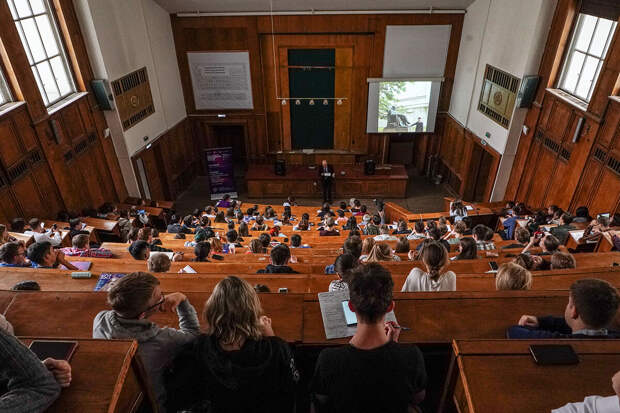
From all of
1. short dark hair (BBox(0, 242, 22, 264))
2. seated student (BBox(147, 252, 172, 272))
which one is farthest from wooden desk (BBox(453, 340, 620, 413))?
short dark hair (BBox(0, 242, 22, 264))

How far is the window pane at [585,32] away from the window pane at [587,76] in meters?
0.28

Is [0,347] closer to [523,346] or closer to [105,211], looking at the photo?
[523,346]

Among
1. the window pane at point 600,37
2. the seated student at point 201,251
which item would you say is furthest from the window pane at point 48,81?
the window pane at point 600,37

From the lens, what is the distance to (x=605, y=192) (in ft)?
19.1

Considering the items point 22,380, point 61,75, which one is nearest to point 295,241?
point 22,380

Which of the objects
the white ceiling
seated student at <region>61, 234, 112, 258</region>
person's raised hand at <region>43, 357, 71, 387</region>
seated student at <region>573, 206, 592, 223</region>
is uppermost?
the white ceiling

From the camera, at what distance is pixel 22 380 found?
1.36 metres

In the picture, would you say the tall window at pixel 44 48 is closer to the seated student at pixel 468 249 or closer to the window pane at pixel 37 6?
the window pane at pixel 37 6

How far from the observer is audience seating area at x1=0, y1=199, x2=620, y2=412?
1.64 metres

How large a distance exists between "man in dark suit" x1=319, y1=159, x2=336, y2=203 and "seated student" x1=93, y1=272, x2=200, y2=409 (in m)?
8.22

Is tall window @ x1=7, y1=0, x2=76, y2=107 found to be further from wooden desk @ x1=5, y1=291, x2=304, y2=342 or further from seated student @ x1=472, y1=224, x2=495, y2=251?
seated student @ x1=472, y1=224, x2=495, y2=251

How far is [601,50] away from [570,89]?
0.89 metres

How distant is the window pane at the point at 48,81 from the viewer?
6.47m

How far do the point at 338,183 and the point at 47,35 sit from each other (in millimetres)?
6975
